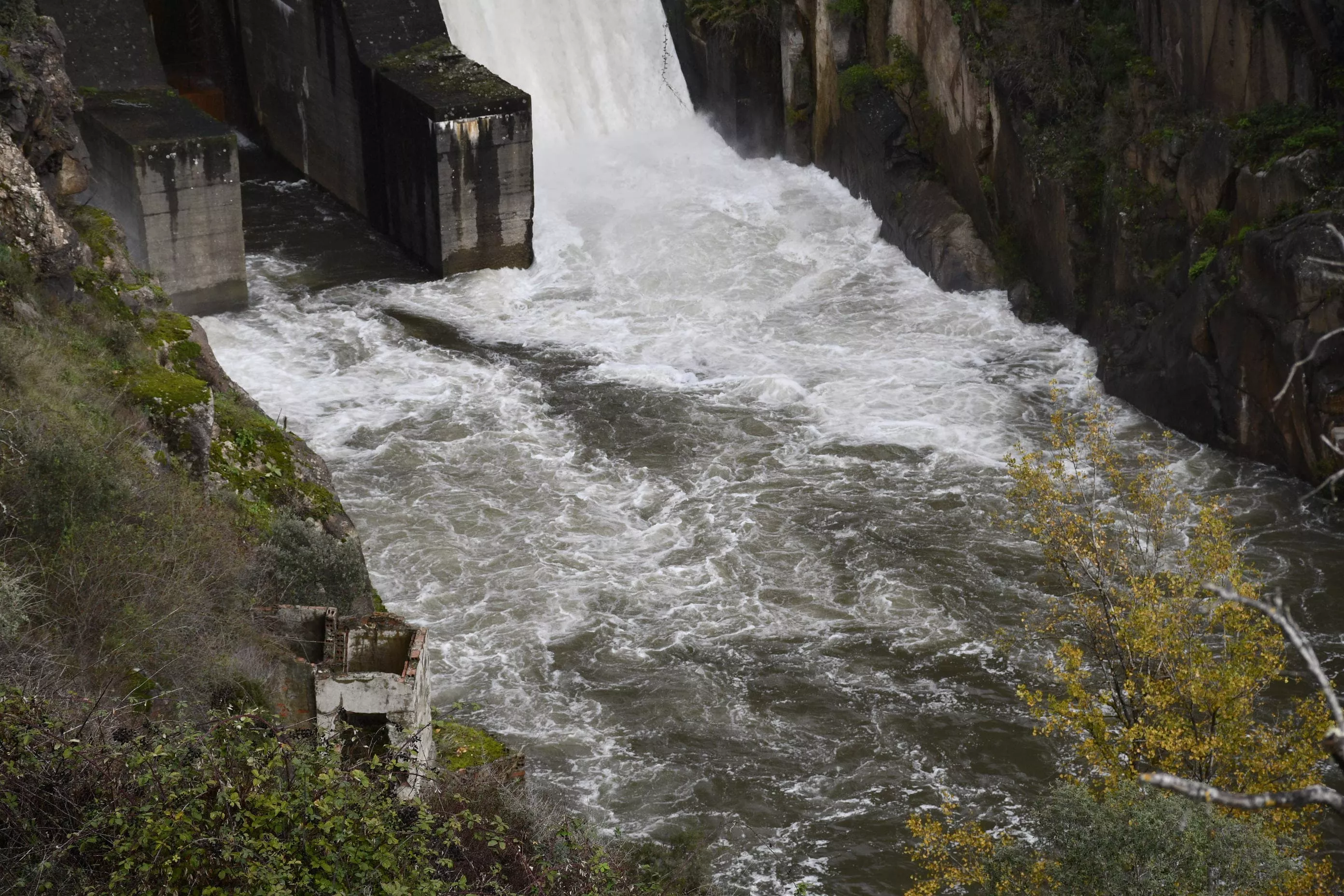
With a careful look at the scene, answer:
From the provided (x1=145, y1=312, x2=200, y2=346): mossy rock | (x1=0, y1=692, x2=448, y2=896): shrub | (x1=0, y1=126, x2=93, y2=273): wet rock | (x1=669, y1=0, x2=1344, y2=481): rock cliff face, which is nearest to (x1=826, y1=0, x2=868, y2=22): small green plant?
(x1=669, y1=0, x2=1344, y2=481): rock cliff face

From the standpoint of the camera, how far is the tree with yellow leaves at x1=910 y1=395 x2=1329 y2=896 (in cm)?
1091

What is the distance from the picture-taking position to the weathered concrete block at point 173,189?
76.3 feet

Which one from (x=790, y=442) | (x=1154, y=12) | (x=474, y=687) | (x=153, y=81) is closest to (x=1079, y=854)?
(x=474, y=687)

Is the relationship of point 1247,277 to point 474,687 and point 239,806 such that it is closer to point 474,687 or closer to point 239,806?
point 474,687

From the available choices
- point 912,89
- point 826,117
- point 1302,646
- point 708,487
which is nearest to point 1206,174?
point 708,487

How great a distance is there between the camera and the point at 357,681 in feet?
38.1

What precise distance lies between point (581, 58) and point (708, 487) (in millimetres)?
15240

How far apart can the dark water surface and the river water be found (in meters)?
0.05

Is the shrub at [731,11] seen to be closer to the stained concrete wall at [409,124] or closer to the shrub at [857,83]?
the shrub at [857,83]

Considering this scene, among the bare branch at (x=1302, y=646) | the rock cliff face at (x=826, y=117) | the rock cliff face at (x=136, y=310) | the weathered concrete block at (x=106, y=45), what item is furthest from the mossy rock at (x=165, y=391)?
the rock cliff face at (x=826, y=117)

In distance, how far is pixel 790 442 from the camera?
21375 millimetres

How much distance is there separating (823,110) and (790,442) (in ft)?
38.6

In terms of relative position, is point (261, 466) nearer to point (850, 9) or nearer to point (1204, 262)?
point (1204, 262)

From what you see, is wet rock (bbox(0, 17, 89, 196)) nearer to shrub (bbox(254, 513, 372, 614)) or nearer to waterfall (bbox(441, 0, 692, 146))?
shrub (bbox(254, 513, 372, 614))
